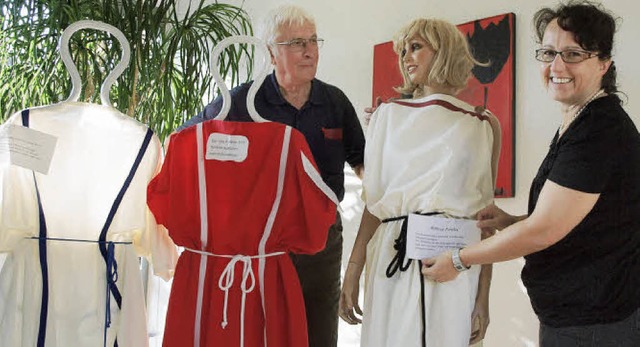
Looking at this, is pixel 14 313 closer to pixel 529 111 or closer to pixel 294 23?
pixel 294 23

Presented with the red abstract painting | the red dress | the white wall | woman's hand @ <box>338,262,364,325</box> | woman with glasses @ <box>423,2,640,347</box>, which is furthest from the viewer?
the red abstract painting

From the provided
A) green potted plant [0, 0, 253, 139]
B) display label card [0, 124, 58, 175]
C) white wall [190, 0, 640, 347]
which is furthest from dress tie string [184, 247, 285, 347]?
green potted plant [0, 0, 253, 139]

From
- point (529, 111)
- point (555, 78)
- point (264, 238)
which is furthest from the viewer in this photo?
point (529, 111)

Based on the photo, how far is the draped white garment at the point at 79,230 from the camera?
4.88 feet

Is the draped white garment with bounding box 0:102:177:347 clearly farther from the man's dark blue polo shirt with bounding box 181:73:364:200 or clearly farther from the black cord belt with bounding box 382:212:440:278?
the black cord belt with bounding box 382:212:440:278

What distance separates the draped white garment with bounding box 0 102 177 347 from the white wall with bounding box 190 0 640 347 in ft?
2.27

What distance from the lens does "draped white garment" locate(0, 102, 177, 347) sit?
1.49m

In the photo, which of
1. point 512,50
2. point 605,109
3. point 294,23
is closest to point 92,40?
point 294,23

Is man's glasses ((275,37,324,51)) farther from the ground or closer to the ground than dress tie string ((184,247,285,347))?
farther from the ground

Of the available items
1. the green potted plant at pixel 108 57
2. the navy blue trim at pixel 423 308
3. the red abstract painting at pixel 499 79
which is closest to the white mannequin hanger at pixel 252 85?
the navy blue trim at pixel 423 308

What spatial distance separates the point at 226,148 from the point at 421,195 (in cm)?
50

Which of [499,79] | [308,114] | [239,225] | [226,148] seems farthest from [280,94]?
[499,79]

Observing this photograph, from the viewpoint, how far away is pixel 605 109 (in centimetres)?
137

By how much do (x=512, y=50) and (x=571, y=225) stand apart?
1.39 metres
